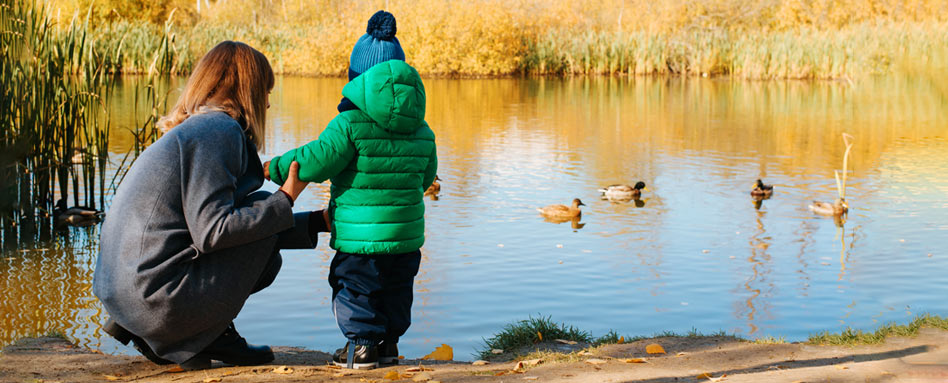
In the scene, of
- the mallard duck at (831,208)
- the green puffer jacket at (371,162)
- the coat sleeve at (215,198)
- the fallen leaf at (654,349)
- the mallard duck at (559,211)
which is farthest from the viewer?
the mallard duck at (831,208)

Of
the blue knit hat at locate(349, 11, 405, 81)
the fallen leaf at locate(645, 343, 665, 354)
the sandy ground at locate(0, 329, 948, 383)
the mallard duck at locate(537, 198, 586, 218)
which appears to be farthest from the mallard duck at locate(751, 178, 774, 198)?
the blue knit hat at locate(349, 11, 405, 81)

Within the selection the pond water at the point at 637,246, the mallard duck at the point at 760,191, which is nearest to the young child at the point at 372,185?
the pond water at the point at 637,246

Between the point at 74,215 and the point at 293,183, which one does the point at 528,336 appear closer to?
the point at 293,183

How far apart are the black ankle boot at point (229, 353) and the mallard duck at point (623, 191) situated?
6.61m

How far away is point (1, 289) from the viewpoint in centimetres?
590

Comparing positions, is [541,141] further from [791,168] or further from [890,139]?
[890,139]

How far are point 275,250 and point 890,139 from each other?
43.3ft

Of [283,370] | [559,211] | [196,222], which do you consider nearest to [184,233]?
[196,222]

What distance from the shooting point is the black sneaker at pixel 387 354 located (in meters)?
3.79

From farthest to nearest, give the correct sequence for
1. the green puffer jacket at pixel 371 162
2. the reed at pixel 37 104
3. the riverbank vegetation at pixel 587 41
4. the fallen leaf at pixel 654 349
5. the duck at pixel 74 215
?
1. the riverbank vegetation at pixel 587 41
2. the duck at pixel 74 215
3. the reed at pixel 37 104
4. the fallen leaf at pixel 654 349
5. the green puffer jacket at pixel 371 162

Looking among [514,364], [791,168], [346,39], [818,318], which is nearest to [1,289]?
[514,364]

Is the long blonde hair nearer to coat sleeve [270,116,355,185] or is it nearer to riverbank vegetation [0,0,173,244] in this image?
coat sleeve [270,116,355,185]

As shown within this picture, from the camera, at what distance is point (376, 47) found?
12.3ft

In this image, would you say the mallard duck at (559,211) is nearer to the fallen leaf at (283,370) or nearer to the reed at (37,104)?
the reed at (37,104)
